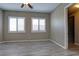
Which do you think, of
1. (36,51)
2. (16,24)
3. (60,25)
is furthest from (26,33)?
(36,51)

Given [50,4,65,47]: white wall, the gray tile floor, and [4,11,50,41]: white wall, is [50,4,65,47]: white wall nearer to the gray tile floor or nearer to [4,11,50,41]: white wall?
the gray tile floor

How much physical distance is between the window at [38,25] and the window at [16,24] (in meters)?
0.99

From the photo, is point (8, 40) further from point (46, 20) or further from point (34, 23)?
point (46, 20)

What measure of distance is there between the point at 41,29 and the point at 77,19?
4180mm

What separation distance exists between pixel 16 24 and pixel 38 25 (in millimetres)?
1979

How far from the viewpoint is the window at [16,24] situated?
1177 centimetres

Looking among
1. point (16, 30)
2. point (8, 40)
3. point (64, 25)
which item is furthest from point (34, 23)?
point (64, 25)

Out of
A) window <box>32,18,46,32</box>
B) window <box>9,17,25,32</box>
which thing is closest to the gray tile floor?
window <box>9,17,25,32</box>

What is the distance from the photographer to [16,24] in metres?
12.0

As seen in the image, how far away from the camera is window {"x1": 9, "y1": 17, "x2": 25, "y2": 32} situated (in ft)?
38.6

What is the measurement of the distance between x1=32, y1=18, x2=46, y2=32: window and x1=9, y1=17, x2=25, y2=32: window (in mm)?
990

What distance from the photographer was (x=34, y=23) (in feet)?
40.5

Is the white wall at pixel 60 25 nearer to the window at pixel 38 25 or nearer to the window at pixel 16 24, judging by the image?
the window at pixel 38 25

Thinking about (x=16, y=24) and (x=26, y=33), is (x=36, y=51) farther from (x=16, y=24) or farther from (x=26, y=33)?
(x=16, y=24)
